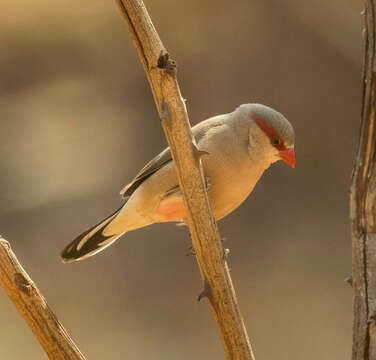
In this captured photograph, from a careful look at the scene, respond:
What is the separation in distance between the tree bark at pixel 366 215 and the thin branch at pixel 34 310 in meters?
1.00

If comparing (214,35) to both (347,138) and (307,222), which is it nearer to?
(347,138)

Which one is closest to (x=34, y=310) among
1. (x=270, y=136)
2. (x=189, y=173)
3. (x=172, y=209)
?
(x=189, y=173)

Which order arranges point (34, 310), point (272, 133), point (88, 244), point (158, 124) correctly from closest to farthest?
point (34, 310)
point (272, 133)
point (88, 244)
point (158, 124)

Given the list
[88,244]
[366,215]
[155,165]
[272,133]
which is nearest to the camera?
[366,215]

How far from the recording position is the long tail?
3.43 metres

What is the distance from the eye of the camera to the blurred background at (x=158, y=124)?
6836 mm

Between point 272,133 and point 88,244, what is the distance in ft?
3.85

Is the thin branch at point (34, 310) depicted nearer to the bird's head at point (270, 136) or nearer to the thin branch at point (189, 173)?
the thin branch at point (189, 173)

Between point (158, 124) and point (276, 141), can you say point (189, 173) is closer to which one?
point (276, 141)

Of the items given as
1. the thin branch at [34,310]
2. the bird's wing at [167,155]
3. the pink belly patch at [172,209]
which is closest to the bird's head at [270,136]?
the bird's wing at [167,155]

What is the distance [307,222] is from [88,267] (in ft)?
8.26

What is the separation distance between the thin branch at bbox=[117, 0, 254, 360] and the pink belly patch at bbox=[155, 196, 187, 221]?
0.74m

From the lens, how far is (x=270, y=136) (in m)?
3.16

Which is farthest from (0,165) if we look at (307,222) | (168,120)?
→ (168,120)
